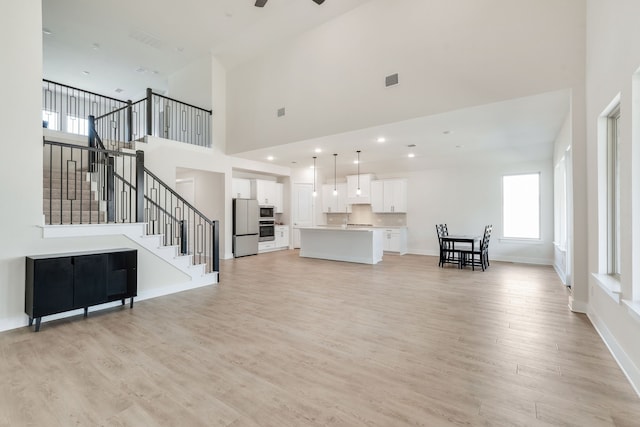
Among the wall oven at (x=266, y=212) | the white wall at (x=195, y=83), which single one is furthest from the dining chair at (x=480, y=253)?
the white wall at (x=195, y=83)

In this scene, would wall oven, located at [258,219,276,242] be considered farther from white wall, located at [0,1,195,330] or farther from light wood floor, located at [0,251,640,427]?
white wall, located at [0,1,195,330]

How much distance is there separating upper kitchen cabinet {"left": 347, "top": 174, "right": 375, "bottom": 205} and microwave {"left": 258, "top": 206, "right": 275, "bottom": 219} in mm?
2820

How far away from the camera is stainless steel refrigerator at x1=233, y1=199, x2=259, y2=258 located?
875 cm

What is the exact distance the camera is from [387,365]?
2.57 meters

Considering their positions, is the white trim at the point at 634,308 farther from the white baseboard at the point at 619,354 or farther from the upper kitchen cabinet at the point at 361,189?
the upper kitchen cabinet at the point at 361,189

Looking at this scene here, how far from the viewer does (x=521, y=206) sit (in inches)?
317

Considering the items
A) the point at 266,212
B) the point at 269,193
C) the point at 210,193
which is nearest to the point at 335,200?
the point at 269,193

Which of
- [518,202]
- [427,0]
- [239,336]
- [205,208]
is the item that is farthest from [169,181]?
[518,202]

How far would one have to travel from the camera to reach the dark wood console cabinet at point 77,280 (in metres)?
3.40

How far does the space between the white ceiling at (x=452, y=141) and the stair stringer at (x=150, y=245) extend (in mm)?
3707

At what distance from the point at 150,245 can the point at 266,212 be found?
5.42 meters

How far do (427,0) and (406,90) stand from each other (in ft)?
4.83

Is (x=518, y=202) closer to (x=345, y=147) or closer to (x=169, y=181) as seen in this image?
(x=345, y=147)

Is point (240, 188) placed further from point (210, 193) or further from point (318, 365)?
point (318, 365)
